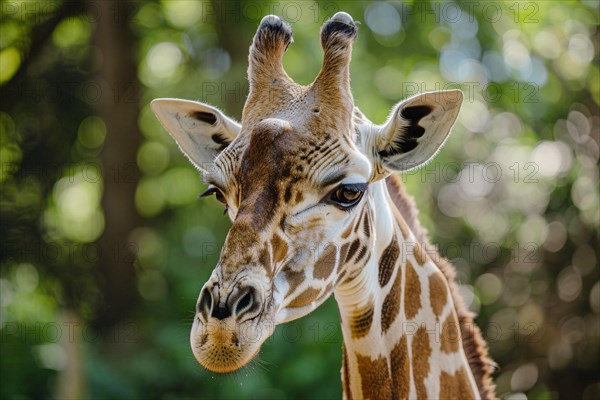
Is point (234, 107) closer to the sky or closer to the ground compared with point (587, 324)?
closer to the sky

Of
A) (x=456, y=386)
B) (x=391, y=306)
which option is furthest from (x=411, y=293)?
(x=456, y=386)

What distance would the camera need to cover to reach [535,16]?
11281 millimetres

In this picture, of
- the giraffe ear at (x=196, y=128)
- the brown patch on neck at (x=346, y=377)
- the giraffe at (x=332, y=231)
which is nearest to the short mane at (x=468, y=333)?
the giraffe at (x=332, y=231)

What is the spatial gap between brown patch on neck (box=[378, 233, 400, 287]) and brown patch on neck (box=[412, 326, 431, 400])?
12.7 inches

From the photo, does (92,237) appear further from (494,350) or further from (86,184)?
(494,350)

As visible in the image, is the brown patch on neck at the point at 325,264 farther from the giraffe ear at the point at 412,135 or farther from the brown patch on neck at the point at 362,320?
the giraffe ear at the point at 412,135

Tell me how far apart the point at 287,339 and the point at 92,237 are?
5.79m

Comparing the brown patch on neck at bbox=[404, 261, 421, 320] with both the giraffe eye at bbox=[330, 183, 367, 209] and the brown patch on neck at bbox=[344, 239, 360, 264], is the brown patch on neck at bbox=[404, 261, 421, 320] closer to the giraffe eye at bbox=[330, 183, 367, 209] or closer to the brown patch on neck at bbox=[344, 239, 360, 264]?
the brown patch on neck at bbox=[344, 239, 360, 264]

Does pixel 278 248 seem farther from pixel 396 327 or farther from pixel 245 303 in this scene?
pixel 396 327

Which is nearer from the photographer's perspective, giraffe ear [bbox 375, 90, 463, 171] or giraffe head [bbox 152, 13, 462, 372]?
giraffe head [bbox 152, 13, 462, 372]

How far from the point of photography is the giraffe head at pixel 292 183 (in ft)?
10.9

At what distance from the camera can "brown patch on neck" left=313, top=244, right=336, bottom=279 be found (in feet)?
12.3

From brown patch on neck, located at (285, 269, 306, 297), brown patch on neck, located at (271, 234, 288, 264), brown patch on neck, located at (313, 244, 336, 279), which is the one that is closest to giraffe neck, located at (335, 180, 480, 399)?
brown patch on neck, located at (313, 244, 336, 279)

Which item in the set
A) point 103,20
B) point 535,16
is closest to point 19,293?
point 103,20
